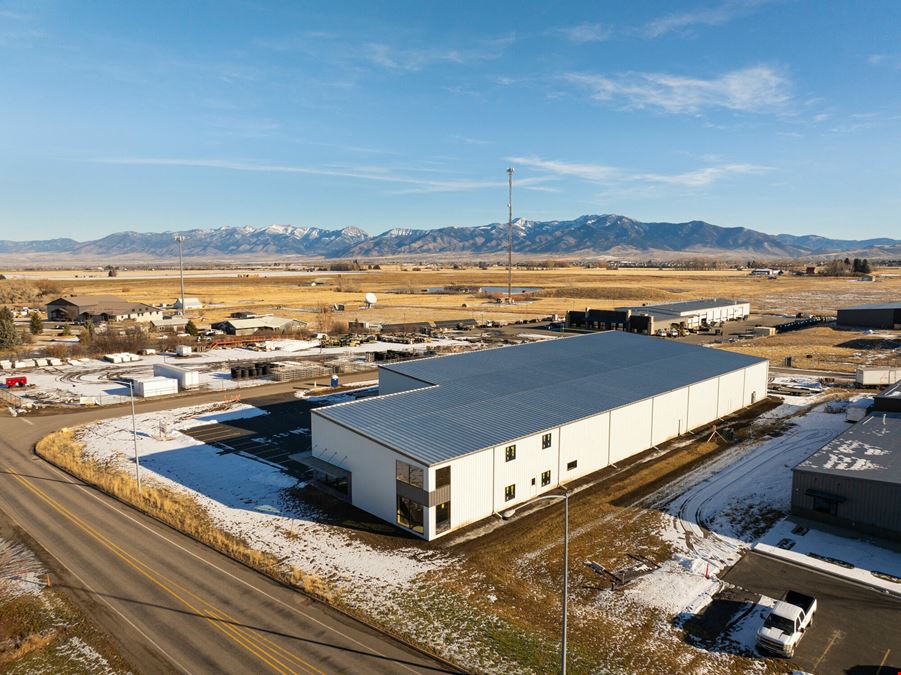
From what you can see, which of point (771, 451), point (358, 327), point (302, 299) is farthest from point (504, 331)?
point (302, 299)

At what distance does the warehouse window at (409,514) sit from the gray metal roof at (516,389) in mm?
3710

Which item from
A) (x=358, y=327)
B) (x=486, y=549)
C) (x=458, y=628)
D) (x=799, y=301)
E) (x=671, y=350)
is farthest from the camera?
(x=799, y=301)

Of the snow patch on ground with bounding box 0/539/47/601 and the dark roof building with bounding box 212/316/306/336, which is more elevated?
the dark roof building with bounding box 212/316/306/336

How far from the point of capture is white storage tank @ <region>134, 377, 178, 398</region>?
7306cm

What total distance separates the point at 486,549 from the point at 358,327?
9486 cm

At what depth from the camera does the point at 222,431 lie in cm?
5819

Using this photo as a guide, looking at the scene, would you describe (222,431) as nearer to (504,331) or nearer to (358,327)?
(358,327)

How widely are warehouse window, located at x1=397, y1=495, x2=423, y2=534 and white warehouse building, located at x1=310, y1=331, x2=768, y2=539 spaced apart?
7 centimetres

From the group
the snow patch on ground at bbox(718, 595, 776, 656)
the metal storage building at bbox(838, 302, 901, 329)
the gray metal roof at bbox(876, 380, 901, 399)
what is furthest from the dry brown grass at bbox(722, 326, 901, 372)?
the snow patch on ground at bbox(718, 595, 776, 656)

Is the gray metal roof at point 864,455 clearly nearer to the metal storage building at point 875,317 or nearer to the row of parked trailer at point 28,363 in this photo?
the metal storage building at point 875,317

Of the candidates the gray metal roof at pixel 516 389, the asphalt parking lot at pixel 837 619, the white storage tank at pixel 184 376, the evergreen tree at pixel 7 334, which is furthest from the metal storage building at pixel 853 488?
the evergreen tree at pixel 7 334

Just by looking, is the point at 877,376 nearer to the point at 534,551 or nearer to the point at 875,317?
the point at 875,317

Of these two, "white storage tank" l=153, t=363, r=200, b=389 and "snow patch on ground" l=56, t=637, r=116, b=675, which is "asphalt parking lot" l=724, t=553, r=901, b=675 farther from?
"white storage tank" l=153, t=363, r=200, b=389

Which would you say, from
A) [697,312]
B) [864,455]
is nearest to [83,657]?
[864,455]
